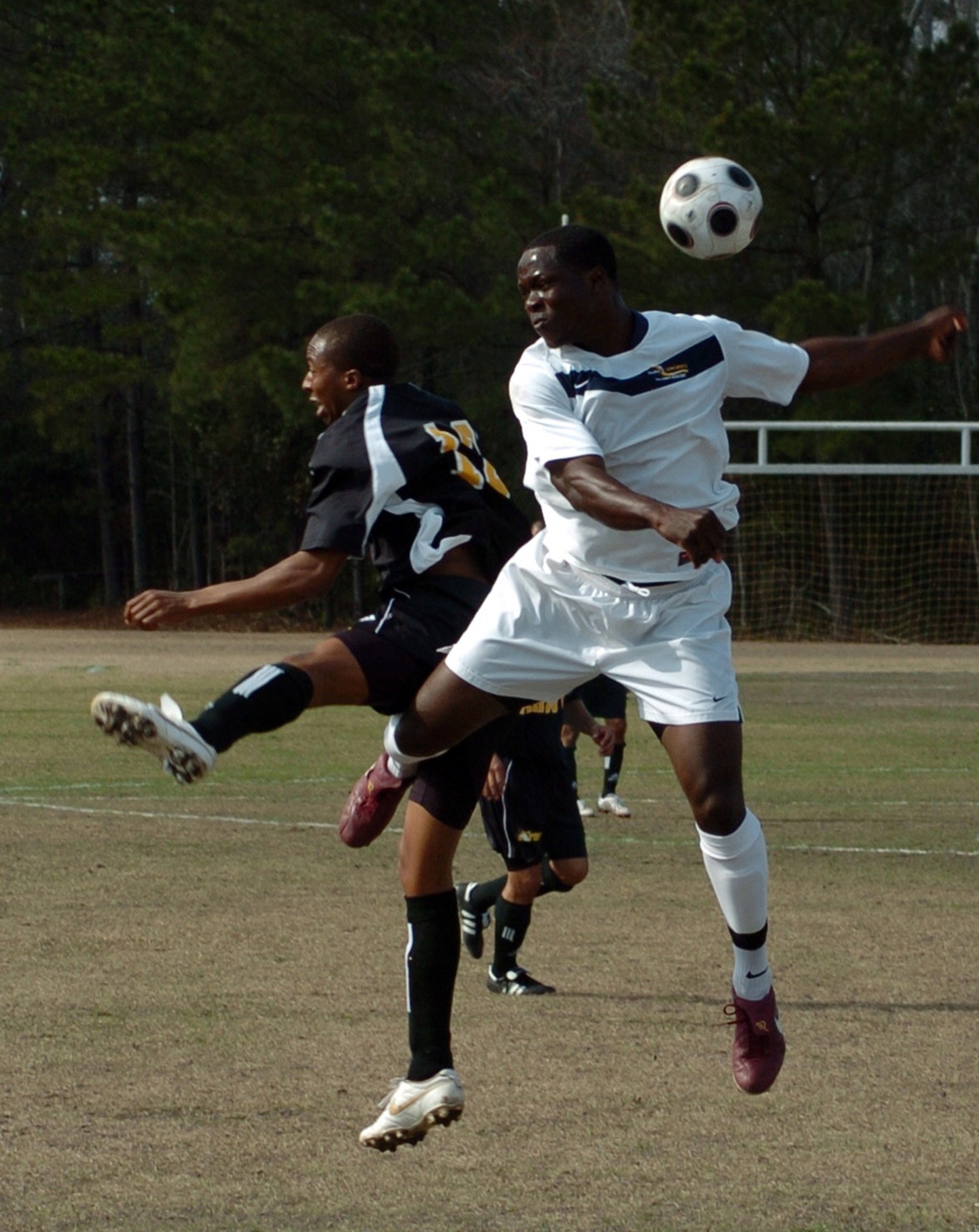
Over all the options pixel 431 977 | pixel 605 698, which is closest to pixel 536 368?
pixel 431 977

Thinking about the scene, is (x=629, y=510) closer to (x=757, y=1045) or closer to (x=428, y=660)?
(x=428, y=660)

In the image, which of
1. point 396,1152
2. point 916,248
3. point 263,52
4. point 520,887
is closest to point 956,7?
point 916,248

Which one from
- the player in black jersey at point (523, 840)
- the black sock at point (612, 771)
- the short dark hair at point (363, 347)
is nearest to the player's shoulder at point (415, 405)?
the short dark hair at point (363, 347)

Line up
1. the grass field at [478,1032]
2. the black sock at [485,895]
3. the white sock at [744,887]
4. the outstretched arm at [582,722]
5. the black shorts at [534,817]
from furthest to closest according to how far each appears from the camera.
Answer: the outstretched arm at [582,722]
the black sock at [485,895]
the black shorts at [534,817]
the white sock at [744,887]
the grass field at [478,1032]

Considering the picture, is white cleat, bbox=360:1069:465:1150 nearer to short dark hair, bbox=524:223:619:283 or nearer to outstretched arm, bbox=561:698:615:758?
short dark hair, bbox=524:223:619:283

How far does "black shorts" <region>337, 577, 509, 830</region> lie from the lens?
16.3ft

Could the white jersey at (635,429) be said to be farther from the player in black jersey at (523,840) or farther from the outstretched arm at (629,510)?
the player in black jersey at (523,840)

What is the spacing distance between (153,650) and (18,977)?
78.5 feet

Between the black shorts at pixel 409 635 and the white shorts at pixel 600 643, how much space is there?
0.27 meters

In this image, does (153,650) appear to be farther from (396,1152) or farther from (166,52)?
(396,1152)

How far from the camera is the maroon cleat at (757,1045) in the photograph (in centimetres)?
478

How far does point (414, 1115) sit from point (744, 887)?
1047mm

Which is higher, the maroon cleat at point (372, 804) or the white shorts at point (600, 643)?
the white shorts at point (600, 643)

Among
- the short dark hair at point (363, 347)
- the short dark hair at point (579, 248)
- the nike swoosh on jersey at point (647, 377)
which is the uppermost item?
the short dark hair at point (579, 248)
